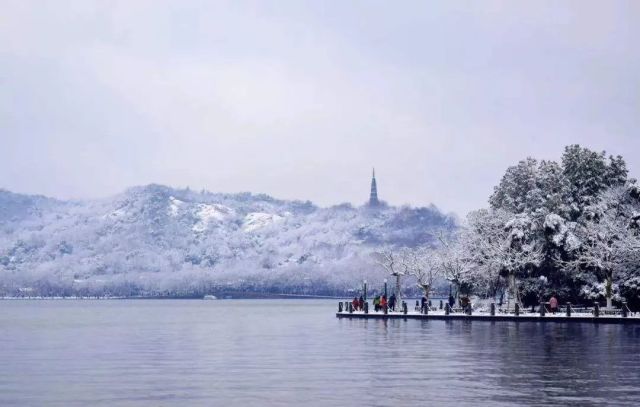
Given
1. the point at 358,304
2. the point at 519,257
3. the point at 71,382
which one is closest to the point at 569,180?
the point at 519,257

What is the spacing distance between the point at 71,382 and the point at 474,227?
7404cm

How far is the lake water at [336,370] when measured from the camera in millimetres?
32188

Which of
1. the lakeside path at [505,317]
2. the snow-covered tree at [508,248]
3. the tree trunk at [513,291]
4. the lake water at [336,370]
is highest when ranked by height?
the snow-covered tree at [508,248]

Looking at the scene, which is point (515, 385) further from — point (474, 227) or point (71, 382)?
point (474, 227)

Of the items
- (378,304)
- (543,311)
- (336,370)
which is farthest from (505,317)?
(336,370)

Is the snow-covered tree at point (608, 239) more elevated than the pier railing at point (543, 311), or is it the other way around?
the snow-covered tree at point (608, 239)

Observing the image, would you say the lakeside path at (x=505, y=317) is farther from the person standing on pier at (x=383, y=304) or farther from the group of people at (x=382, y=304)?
the group of people at (x=382, y=304)

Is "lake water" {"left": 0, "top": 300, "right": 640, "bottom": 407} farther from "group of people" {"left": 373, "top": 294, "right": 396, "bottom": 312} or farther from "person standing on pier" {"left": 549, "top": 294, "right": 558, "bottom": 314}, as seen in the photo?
"group of people" {"left": 373, "top": 294, "right": 396, "bottom": 312}

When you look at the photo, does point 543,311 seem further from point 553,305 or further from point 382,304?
point 382,304

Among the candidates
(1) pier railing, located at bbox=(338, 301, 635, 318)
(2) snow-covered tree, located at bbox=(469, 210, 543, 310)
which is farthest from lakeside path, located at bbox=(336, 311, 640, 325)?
(2) snow-covered tree, located at bbox=(469, 210, 543, 310)

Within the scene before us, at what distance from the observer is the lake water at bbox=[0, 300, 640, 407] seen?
3219 centimetres

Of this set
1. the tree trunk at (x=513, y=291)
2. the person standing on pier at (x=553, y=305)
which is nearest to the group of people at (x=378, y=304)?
the tree trunk at (x=513, y=291)

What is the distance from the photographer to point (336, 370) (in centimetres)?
4084

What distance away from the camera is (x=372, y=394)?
A: 1288 inches
